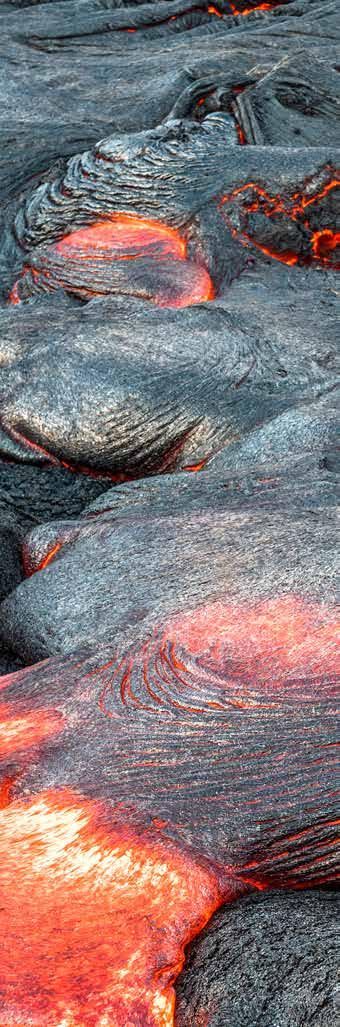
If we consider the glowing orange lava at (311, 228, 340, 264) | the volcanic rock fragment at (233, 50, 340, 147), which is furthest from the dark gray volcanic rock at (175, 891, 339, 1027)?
the volcanic rock fragment at (233, 50, 340, 147)

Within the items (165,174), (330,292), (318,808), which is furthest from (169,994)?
(165,174)

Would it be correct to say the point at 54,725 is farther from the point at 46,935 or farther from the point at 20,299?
the point at 20,299

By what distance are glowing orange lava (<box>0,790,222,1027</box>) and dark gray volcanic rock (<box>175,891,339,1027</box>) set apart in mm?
72

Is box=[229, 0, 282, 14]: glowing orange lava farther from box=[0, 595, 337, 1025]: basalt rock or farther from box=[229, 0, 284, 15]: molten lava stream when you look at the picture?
box=[0, 595, 337, 1025]: basalt rock

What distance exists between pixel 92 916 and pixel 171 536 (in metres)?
2.15

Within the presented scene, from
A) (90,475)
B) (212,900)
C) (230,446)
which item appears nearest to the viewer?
(212,900)

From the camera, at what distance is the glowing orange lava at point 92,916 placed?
2.48m

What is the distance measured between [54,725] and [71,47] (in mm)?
10073

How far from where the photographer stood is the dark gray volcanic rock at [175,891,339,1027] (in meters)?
2.37

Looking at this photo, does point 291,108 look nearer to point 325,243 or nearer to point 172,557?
Result: point 325,243

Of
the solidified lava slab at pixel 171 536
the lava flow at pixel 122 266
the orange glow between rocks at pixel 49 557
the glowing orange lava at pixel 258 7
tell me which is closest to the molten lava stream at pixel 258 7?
the glowing orange lava at pixel 258 7

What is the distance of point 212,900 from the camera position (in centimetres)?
280

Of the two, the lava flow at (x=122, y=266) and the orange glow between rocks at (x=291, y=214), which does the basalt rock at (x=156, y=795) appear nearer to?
the lava flow at (x=122, y=266)

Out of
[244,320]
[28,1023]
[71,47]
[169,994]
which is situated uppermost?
[71,47]
